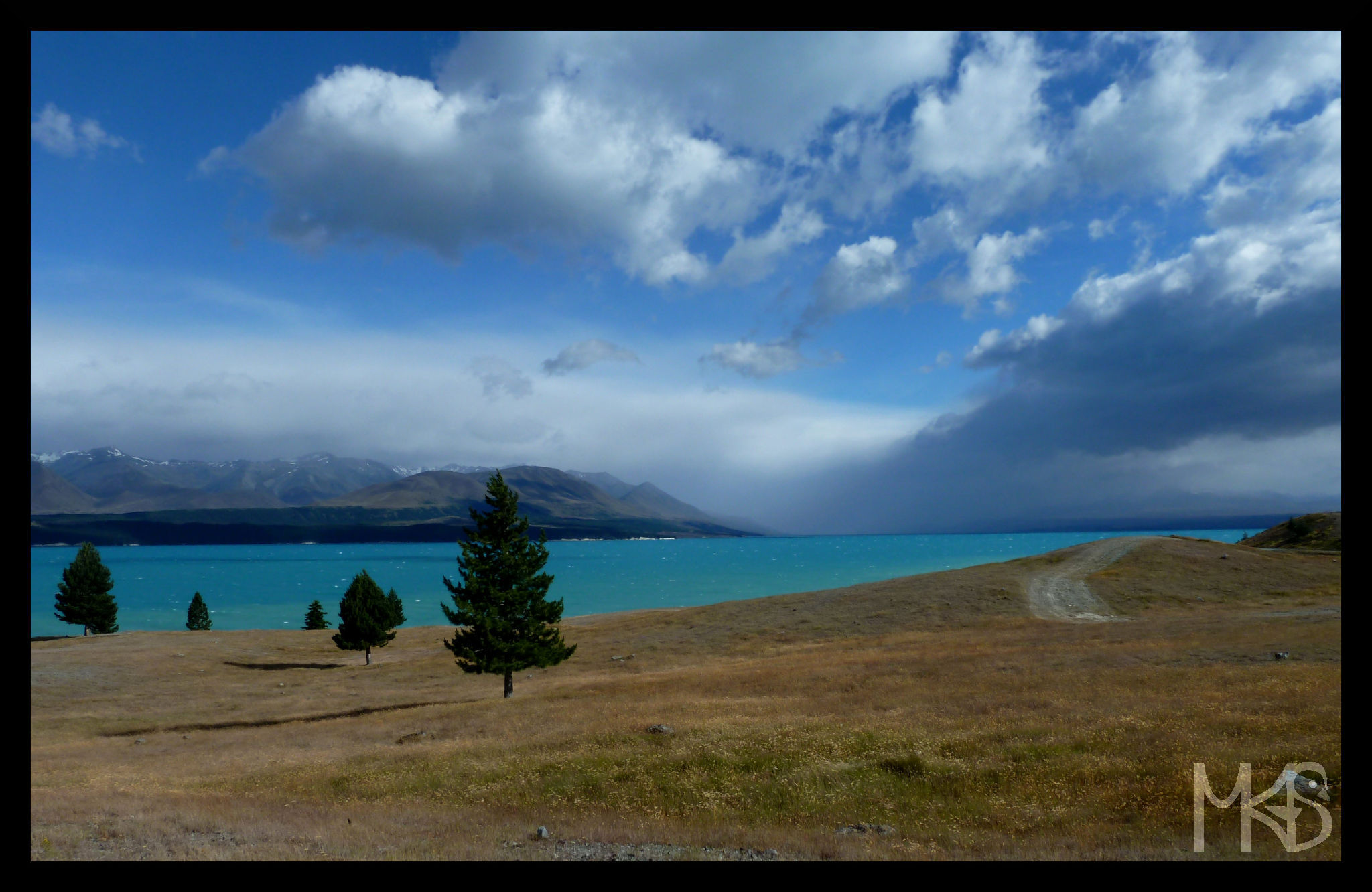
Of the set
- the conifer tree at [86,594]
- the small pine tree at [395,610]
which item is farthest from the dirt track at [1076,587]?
the conifer tree at [86,594]

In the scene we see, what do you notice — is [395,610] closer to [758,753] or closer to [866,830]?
[758,753]

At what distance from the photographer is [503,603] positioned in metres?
41.5

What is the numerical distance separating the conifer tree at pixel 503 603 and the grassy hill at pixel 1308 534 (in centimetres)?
10937

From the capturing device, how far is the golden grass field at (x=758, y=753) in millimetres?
12812

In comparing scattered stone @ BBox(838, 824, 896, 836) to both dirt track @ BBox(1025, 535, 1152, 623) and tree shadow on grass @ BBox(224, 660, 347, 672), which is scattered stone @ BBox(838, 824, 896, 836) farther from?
tree shadow on grass @ BBox(224, 660, 347, 672)

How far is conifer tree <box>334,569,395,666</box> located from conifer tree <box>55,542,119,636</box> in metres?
38.9

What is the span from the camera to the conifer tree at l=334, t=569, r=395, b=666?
67.0 metres

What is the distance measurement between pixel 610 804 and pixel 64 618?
104619mm

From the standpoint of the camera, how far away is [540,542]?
44.8 metres

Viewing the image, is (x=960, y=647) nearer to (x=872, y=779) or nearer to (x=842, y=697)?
(x=842, y=697)

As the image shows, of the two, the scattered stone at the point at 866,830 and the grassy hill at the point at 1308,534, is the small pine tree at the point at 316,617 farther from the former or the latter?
the grassy hill at the point at 1308,534

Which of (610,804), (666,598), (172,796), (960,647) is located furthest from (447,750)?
(666,598)

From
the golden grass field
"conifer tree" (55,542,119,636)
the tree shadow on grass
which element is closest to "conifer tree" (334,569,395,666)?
the tree shadow on grass
